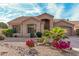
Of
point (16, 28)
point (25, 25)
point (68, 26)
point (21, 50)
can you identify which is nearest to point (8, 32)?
point (16, 28)

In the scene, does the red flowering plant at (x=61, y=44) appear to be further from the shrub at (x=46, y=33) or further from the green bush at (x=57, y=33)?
the shrub at (x=46, y=33)

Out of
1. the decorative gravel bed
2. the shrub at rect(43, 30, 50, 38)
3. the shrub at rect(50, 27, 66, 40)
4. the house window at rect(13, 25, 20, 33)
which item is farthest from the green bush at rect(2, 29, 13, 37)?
the shrub at rect(50, 27, 66, 40)

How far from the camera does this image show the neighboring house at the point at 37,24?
36.8ft

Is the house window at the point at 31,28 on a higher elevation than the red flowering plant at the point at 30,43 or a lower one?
higher

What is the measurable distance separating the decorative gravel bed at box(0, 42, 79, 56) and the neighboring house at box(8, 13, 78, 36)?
1.44 feet

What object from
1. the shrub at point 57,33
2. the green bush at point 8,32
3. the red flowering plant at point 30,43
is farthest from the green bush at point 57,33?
the green bush at point 8,32

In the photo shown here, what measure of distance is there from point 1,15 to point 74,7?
7.82 feet

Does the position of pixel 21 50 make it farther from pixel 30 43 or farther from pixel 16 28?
pixel 16 28

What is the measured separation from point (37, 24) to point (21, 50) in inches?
39.7

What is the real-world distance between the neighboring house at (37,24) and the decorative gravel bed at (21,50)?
1.44ft

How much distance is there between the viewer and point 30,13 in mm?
11219

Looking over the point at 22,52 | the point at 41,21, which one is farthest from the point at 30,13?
the point at 22,52

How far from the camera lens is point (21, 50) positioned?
1116 cm

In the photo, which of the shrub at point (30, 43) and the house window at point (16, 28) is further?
the house window at point (16, 28)
